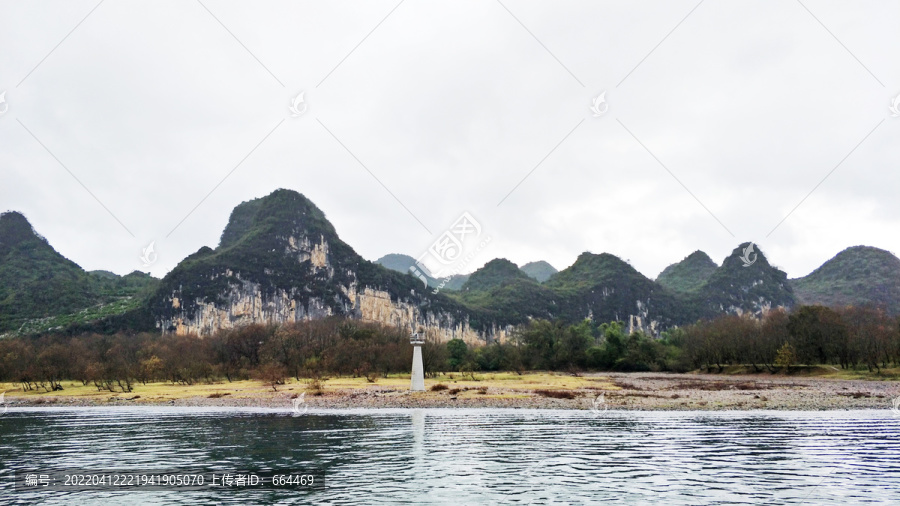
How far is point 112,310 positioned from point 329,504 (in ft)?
429

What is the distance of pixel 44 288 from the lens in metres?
124

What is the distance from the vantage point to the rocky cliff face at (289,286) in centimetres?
13650

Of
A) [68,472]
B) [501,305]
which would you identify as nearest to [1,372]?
[68,472]

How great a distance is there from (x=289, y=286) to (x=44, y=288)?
50.1m

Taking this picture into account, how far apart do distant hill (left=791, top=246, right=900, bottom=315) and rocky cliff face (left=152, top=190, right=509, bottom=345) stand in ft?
309

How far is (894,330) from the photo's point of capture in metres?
66.5

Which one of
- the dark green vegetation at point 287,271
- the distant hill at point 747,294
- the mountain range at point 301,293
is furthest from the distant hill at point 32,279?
the distant hill at point 747,294

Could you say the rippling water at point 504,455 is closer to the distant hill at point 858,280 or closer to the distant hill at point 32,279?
the distant hill at point 32,279

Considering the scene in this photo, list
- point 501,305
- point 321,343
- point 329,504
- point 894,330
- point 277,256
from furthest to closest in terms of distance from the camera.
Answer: point 501,305, point 277,256, point 321,343, point 894,330, point 329,504

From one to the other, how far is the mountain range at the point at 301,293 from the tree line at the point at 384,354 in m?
26.9

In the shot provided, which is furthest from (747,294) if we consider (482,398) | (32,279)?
(32,279)

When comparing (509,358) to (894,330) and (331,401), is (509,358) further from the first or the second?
(331,401)

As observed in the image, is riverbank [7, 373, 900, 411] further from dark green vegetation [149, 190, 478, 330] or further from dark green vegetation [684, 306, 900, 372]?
dark green vegetation [149, 190, 478, 330]

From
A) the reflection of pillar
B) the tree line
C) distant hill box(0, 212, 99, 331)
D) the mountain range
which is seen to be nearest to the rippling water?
the reflection of pillar
